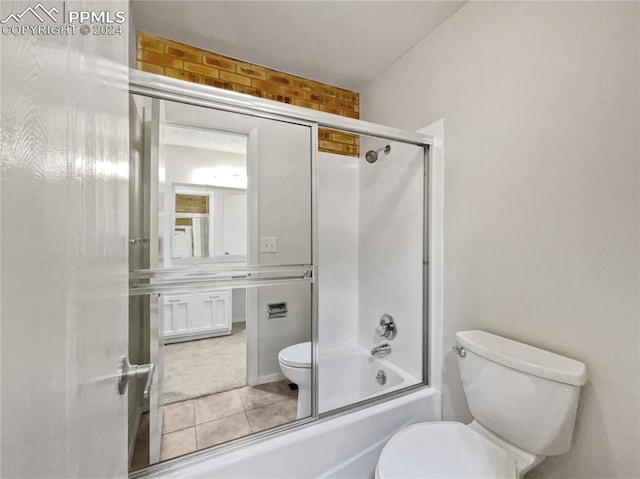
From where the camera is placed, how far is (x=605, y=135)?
908 mm

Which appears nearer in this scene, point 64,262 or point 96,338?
point 64,262

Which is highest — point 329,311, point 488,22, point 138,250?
point 488,22

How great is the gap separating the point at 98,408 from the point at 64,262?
0.29 meters

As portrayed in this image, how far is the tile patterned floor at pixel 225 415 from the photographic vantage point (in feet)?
4.23

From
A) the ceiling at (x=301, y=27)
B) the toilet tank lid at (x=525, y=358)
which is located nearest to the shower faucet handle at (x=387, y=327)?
the toilet tank lid at (x=525, y=358)

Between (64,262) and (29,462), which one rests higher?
(64,262)

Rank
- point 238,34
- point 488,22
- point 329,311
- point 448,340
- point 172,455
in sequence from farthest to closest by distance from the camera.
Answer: point 329,311 < point 238,34 < point 448,340 < point 488,22 < point 172,455

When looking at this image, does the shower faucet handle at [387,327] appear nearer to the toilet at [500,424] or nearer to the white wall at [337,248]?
the white wall at [337,248]

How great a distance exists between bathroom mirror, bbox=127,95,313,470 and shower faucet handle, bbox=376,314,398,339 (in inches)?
22.7

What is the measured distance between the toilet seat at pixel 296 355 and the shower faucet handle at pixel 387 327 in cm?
58

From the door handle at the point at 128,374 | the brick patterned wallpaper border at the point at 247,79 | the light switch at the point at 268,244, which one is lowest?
the door handle at the point at 128,374

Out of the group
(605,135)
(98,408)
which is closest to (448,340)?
(605,135)

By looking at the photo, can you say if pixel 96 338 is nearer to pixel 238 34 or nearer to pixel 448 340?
pixel 448 340

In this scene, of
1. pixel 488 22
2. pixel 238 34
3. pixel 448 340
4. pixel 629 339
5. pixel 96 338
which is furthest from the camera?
pixel 238 34
